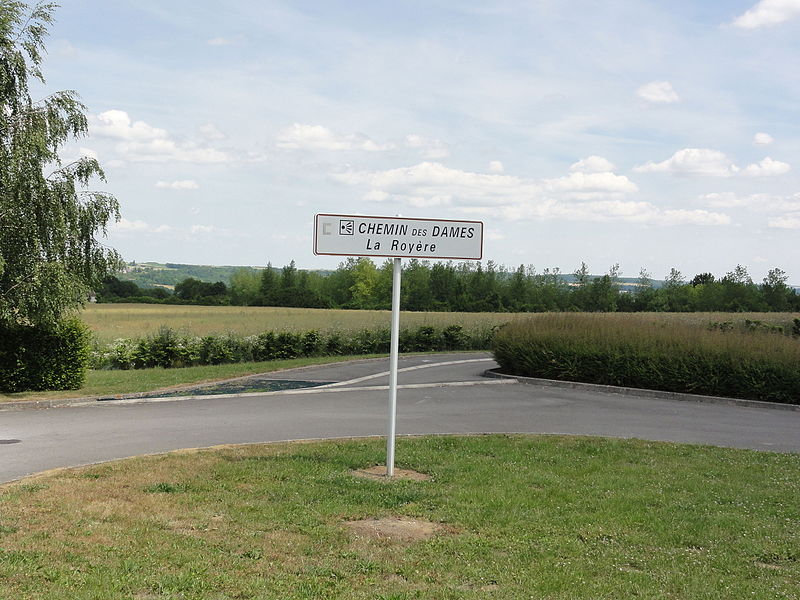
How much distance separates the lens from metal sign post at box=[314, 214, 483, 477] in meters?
8.72

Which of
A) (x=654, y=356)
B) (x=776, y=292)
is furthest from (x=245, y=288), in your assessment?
(x=654, y=356)

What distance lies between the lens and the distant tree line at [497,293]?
69.3m

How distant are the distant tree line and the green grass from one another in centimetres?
4301

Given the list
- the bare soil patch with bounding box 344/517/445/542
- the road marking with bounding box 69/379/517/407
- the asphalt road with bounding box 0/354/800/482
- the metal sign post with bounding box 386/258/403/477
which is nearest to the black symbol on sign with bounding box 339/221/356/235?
the metal sign post with bounding box 386/258/403/477

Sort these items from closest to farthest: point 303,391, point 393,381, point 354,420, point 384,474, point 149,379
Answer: point 384,474 < point 393,381 < point 354,420 < point 303,391 < point 149,379

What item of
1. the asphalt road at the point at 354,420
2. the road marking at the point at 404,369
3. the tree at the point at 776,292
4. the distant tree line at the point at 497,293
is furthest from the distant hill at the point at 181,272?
the asphalt road at the point at 354,420

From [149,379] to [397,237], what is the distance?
Answer: 43.7 feet

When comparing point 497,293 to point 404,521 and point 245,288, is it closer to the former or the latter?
point 245,288

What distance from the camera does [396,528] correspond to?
684cm

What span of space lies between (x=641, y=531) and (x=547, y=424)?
7.00m

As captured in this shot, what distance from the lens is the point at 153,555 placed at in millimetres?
5859

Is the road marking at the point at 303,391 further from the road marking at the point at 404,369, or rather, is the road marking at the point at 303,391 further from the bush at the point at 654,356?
the bush at the point at 654,356

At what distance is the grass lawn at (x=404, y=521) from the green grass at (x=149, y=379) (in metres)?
7.99

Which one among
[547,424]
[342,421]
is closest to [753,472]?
[547,424]
